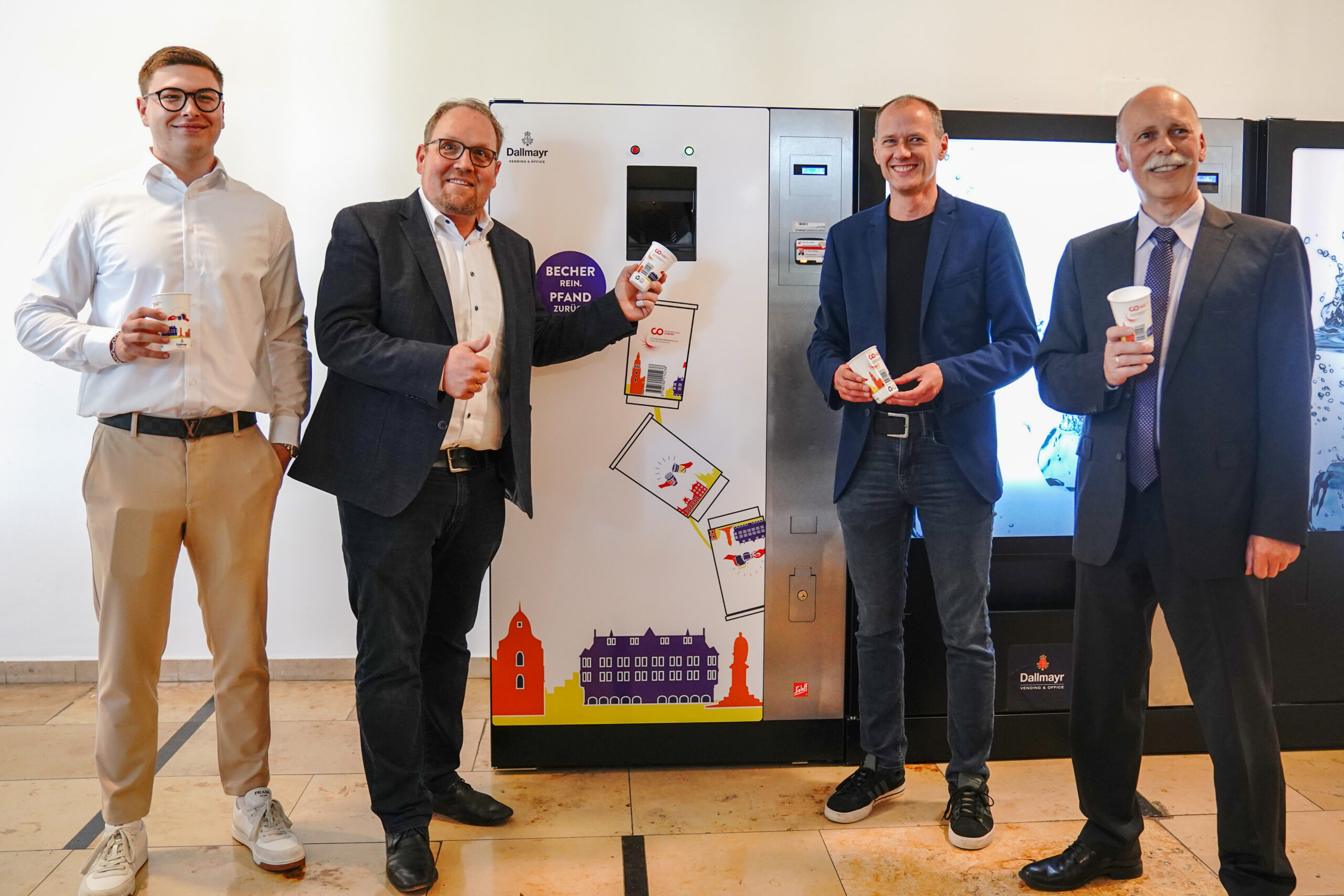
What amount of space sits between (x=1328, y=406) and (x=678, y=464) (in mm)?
1949

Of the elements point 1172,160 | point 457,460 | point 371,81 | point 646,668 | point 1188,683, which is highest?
point 371,81

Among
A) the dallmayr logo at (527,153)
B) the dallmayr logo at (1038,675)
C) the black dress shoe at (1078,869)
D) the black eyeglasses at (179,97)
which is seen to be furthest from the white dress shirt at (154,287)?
the dallmayr logo at (1038,675)

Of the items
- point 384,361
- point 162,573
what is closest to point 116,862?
point 162,573

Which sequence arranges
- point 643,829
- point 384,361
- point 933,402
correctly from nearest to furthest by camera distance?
point 384,361
point 933,402
point 643,829

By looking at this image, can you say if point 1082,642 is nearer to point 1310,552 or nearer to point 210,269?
point 1310,552

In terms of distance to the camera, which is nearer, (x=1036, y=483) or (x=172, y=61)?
(x=172, y=61)

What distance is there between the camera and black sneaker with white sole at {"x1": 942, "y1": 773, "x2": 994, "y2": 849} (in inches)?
88.7

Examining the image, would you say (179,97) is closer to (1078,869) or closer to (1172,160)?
(1172,160)

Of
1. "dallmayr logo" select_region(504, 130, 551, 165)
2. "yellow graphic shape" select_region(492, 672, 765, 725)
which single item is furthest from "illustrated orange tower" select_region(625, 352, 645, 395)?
"yellow graphic shape" select_region(492, 672, 765, 725)

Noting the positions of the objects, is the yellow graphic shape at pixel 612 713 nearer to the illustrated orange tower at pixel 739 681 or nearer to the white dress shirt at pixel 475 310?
the illustrated orange tower at pixel 739 681

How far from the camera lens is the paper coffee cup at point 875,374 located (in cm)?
213

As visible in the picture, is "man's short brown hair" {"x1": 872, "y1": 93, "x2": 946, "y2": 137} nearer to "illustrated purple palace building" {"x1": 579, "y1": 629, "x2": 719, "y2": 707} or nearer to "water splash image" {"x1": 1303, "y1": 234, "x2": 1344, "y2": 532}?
"water splash image" {"x1": 1303, "y1": 234, "x2": 1344, "y2": 532}

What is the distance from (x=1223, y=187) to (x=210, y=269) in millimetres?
2724

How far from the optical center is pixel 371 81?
3275mm
